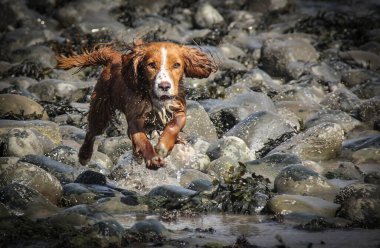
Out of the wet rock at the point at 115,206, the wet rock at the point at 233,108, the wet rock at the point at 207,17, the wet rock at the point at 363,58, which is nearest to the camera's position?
the wet rock at the point at 115,206

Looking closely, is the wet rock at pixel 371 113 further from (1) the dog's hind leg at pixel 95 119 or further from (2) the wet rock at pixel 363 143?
(1) the dog's hind leg at pixel 95 119

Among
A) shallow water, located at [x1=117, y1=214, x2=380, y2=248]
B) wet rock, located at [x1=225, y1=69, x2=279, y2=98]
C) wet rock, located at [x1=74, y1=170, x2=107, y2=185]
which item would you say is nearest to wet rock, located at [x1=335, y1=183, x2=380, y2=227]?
shallow water, located at [x1=117, y1=214, x2=380, y2=248]


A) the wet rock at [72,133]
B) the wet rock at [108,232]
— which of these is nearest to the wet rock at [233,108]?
the wet rock at [72,133]

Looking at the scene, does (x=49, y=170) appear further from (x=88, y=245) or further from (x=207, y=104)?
(x=207, y=104)

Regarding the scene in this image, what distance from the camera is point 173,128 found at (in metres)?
7.63

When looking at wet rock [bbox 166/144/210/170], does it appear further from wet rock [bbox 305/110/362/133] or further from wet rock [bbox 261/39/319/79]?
wet rock [bbox 261/39/319/79]

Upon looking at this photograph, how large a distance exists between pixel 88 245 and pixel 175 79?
93.1 inches

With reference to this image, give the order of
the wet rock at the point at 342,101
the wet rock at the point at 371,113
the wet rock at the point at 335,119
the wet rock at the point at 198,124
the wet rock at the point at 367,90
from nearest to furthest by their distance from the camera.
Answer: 1. the wet rock at the point at 198,124
2. the wet rock at the point at 335,119
3. the wet rock at the point at 371,113
4. the wet rock at the point at 342,101
5. the wet rock at the point at 367,90

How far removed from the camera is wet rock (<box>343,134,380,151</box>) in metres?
10.2

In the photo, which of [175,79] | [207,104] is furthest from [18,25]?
[175,79]

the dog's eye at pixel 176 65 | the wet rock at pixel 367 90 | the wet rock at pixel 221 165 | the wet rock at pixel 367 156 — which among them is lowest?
the wet rock at pixel 367 90

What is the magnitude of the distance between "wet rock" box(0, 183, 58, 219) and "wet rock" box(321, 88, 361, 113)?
695 cm

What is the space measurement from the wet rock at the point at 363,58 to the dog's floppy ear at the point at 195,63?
8870mm

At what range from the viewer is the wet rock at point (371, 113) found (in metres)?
12.0
